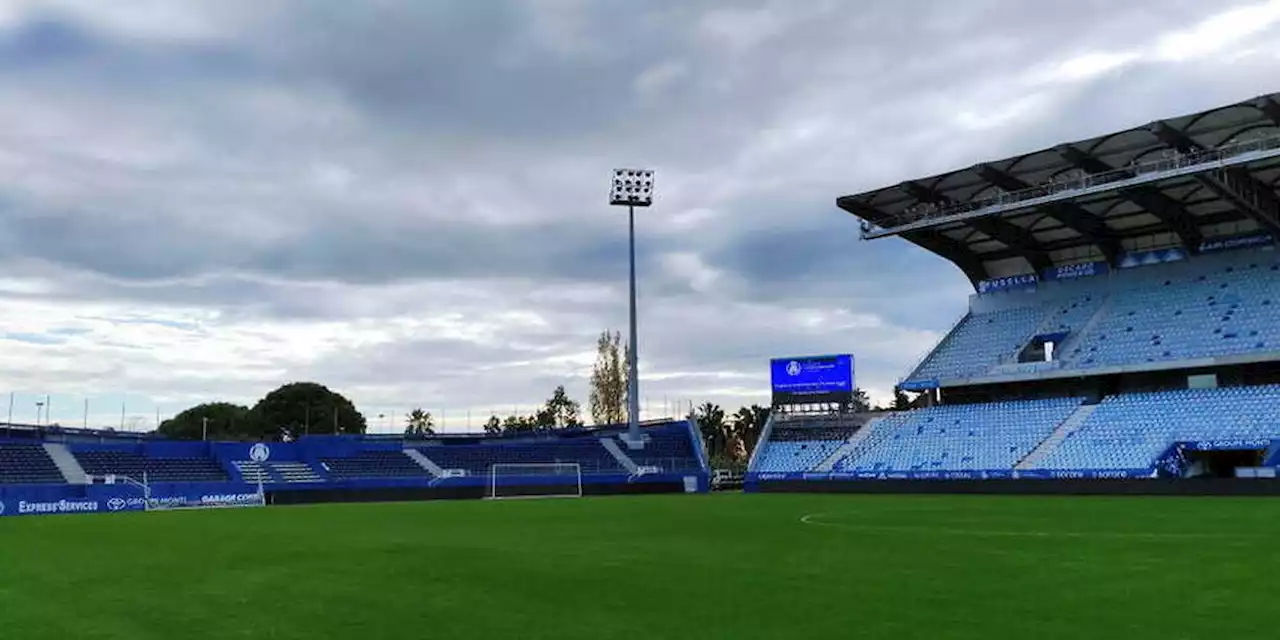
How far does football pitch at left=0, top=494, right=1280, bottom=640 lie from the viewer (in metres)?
9.14

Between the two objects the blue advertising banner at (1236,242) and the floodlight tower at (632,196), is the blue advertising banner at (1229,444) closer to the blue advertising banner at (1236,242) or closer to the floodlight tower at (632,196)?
the blue advertising banner at (1236,242)

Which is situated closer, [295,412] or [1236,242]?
[1236,242]

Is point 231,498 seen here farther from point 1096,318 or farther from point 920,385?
point 1096,318

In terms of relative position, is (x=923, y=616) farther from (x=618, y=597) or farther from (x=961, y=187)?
(x=961, y=187)

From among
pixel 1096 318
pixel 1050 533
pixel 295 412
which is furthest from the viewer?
pixel 295 412

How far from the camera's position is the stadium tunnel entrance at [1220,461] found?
42.8m

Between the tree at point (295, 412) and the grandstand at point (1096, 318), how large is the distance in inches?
2972

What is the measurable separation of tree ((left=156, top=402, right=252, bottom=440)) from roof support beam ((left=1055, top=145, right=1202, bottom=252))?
104m

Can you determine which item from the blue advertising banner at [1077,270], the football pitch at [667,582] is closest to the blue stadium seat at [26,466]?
the football pitch at [667,582]

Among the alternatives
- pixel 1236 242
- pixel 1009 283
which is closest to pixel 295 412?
pixel 1009 283

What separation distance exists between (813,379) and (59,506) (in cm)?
4363

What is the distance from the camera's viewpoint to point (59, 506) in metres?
43.6

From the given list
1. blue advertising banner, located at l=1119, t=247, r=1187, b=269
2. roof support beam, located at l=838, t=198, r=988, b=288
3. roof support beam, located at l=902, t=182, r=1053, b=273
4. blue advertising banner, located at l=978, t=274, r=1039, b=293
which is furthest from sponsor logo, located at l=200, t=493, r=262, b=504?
blue advertising banner, located at l=1119, t=247, r=1187, b=269

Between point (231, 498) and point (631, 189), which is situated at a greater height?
point (631, 189)
